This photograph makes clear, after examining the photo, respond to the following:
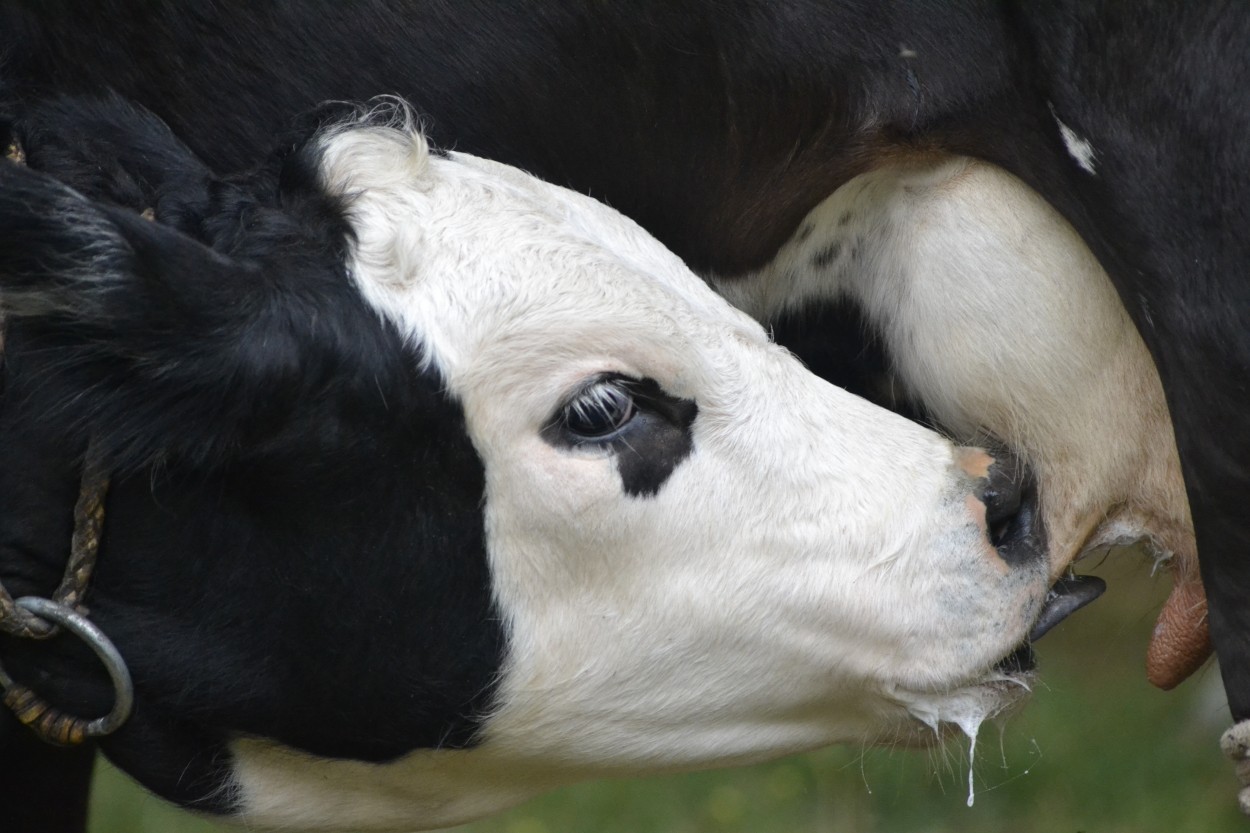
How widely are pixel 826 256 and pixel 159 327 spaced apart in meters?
1.05

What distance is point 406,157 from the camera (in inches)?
77.8

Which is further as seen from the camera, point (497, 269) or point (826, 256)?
point (826, 256)

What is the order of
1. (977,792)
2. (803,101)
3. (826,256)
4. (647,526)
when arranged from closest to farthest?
(647,526), (803,101), (826,256), (977,792)

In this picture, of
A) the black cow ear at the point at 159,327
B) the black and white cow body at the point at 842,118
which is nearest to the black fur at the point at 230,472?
the black cow ear at the point at 159,327

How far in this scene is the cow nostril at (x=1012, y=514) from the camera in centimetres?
207

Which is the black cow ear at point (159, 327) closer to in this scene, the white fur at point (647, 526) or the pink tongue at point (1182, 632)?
the white fur at point (647, 526)

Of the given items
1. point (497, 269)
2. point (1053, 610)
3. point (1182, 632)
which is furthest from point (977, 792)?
point (497, 269)

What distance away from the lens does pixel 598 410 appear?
187 cm

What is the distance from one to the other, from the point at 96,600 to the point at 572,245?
724 millimetres

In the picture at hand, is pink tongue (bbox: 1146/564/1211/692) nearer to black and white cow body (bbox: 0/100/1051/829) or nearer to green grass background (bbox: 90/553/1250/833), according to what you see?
black and white cow body (bbox: 0/100/1051/829)

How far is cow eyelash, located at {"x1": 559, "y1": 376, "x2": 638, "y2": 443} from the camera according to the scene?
187 cm

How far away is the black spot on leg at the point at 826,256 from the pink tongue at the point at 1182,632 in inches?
26.9

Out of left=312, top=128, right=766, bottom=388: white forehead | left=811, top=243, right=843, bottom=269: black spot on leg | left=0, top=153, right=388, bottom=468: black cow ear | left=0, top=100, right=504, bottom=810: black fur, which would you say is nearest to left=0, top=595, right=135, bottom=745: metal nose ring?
left=0, top=100, right=504, bottom=810: black fur

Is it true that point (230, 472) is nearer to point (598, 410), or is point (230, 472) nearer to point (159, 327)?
point (159, 327)
